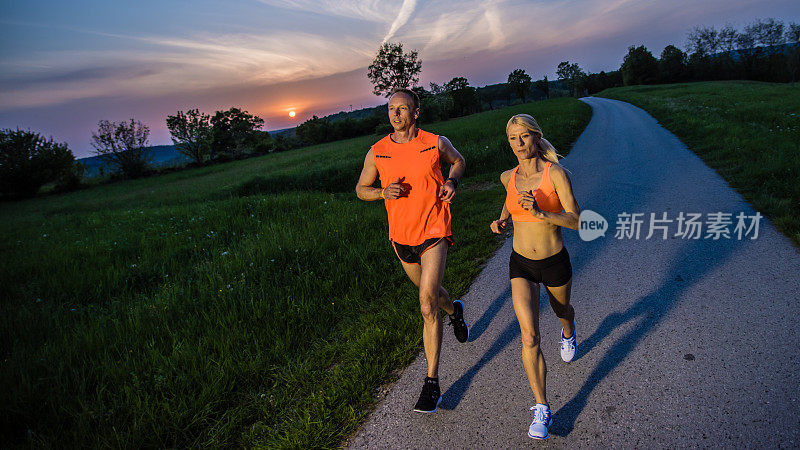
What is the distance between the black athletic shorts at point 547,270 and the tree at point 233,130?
5747cm

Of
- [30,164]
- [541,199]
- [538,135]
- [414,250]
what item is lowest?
[414,250]

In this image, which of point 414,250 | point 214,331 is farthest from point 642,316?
Answer: point 214,331

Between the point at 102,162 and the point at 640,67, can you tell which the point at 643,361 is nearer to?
the point at 102,162

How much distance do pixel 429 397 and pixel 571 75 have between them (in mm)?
136387

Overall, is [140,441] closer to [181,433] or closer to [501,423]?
[181,433]

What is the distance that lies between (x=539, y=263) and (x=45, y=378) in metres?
4.43

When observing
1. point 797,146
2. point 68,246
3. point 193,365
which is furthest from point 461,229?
point 797,146

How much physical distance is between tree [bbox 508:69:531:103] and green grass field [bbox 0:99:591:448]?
105470 millimetres

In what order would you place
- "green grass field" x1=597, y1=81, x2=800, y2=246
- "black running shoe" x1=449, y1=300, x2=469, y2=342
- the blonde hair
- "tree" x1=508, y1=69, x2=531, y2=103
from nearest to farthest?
the blonde hair, "black running shoe" x1=449, y1=300, x2=469, y2=342, "green grass field" x1=597, y1=81, x2=800, y2=246, "tree" x1=508, y1=69, x2=531, y2=103

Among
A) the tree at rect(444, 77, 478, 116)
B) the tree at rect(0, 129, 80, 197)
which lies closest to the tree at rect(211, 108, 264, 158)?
the tree at rect(0, 129, 80, 197)

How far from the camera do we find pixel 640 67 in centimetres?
8456

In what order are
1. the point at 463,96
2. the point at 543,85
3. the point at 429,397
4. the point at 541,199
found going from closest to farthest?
the point at 541,199 < the point at 429,397 < the point at 463,96 < the point at 543,85

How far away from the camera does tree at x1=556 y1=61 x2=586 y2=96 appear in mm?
112375

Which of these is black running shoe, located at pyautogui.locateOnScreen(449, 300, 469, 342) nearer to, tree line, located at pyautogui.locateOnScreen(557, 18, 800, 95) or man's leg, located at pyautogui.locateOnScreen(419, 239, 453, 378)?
man's leg, located at pyautogui.locateOnScreen(419, 239, 453, 378)
